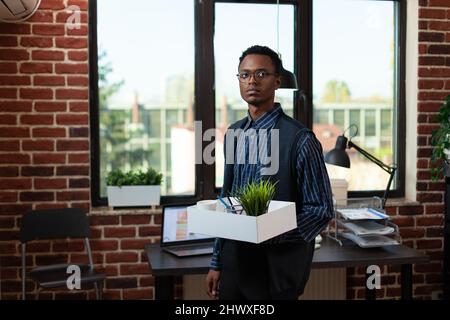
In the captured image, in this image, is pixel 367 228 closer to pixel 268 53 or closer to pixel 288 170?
pixel 288 170

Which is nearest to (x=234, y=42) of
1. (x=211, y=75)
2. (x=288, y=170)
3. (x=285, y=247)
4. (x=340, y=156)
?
(x=211, y=75)

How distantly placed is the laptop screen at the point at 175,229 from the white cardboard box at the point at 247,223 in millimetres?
1290

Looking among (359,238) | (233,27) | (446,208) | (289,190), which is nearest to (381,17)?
(233,27)

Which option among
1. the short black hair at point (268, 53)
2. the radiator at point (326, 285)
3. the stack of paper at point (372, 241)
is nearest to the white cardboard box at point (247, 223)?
the short black hair at point (268, 53)

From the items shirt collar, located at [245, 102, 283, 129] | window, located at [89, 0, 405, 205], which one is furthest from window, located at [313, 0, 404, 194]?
shirt collar, located at [245, 102, 283, 129]

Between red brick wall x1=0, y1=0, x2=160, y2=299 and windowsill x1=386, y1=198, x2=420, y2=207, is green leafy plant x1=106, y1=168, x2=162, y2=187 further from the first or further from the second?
windowsill x1=386, y1=198, x2=420, y2=207

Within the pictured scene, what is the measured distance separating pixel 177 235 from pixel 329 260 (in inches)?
32.3

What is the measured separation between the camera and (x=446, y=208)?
3338 mm

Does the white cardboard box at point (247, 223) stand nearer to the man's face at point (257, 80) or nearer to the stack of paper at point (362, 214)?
the man's face at point (257, 80)

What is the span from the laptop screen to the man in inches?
45.2

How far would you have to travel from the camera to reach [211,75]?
3.46 metres

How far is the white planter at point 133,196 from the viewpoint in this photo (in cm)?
328
